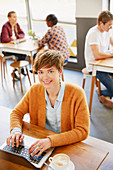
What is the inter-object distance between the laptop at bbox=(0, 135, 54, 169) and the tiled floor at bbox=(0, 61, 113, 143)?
138 centimetres

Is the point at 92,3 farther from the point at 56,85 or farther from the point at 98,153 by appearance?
the point at 98,153

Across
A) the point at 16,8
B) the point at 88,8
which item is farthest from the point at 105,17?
the point at 16,8

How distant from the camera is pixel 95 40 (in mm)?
2842

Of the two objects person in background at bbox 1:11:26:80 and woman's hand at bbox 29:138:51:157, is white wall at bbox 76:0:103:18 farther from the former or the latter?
woman's hand at bbox 29:138:51:157

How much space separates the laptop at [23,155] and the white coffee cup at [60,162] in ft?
0.22

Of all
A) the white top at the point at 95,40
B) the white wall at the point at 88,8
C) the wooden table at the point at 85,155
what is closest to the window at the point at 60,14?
the white wall at the point at 88,8

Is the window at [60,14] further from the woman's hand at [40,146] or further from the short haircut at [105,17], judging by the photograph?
the woman's hand at [40,146]

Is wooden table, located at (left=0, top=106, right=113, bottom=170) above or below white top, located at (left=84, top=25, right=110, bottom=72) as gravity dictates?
below

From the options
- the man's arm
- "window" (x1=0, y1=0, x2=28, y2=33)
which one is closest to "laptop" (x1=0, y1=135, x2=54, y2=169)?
the man's arm

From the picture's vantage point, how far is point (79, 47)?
4188 millimetres

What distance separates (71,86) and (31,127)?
37 cm

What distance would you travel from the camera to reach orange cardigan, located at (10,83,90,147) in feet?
4.25

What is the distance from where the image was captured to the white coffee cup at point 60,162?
1.02 metres

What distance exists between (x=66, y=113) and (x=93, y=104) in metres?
1.73
